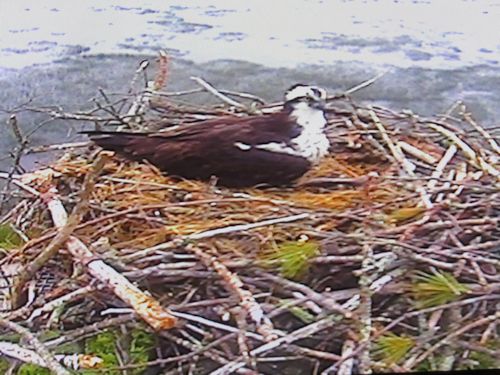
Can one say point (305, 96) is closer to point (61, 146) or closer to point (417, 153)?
point (417, 153)

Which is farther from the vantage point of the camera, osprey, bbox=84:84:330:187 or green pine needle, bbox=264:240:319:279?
osprey, bbox=84:84:330:187

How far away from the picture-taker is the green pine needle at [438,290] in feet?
3.27

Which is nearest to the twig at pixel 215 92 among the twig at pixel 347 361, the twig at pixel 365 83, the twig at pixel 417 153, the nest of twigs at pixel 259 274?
A: the nest of twigs at pixel 259 274

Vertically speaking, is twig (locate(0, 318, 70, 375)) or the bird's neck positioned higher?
the bird's neck

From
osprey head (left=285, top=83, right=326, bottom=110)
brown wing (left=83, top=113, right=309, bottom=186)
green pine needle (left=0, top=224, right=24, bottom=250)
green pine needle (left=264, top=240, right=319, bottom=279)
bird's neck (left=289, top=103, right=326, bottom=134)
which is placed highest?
osprey head (left=285, top=83, right=326, bottom=110)

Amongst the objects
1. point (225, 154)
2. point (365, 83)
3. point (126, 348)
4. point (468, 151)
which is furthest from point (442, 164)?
point (126, 348)

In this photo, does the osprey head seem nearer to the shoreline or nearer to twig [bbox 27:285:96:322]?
the shoreline

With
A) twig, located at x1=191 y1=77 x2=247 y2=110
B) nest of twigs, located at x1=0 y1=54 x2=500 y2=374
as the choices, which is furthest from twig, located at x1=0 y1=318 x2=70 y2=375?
twig, located at x1=191 y1=77 x2=247 y2=110

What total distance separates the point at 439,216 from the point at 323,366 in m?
0.22

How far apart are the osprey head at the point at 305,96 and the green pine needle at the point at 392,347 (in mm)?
301

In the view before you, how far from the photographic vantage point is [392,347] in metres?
0.99

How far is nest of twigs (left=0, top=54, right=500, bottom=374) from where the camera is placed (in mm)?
974

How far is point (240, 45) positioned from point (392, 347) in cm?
39

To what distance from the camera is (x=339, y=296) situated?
3.27ft
